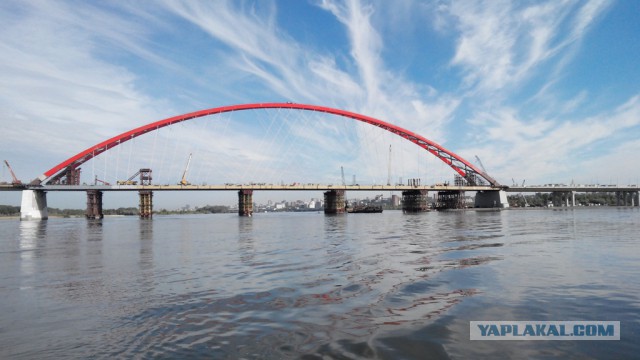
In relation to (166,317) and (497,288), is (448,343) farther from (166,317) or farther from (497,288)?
(166,317)

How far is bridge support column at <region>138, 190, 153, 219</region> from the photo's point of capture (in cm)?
10431

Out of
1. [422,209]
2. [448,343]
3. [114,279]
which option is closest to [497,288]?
[448,343]

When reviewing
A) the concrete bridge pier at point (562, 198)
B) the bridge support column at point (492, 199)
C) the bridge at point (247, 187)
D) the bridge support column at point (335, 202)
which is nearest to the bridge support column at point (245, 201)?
the bridge at point (247, 187)

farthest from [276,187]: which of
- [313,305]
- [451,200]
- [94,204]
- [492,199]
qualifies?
[313,305]

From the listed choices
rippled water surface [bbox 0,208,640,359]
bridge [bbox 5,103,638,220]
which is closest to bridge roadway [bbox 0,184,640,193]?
bridge [bbox 5,103,638,220]

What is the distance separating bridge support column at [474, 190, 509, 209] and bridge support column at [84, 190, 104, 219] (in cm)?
12431

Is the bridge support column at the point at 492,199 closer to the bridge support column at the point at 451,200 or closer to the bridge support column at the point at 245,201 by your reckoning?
the bridge support column at the point at 451,200

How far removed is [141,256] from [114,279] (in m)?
6.30

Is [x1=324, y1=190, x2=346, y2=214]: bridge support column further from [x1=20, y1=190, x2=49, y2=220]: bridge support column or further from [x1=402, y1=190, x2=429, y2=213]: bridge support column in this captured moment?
[x1=20, y1=190, x2=49, y2=220]: bridge support column

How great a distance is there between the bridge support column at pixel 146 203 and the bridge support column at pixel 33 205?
21765mm

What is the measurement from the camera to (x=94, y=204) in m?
103

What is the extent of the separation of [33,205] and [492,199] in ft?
443

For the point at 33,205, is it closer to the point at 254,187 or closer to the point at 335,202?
the point at 254,187

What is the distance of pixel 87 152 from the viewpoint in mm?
96688
